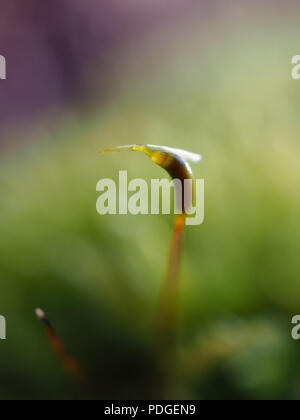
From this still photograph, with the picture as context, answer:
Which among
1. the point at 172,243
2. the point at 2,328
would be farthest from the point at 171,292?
the point at 2,328

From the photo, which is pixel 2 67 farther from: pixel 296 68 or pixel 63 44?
pixel 296 68

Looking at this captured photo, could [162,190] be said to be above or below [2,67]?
below

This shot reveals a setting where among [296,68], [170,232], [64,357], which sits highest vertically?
[296,68]

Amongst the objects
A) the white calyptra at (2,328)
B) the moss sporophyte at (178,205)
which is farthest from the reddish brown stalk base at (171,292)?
the white calyptra at (2,328)

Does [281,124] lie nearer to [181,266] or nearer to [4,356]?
[181,266]

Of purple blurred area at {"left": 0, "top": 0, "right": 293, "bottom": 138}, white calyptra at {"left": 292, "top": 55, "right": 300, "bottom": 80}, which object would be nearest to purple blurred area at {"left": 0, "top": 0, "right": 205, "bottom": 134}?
purple blurred area at {"left": 0, "top": 0, "right": 293, "bottom": 138}

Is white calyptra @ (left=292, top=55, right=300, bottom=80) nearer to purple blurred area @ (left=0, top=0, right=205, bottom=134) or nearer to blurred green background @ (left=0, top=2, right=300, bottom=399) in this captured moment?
blurred green background @ (left=0, top=2, right=300, bottom=399)

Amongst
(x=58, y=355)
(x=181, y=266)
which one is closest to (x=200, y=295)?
(x=181, y=266)
